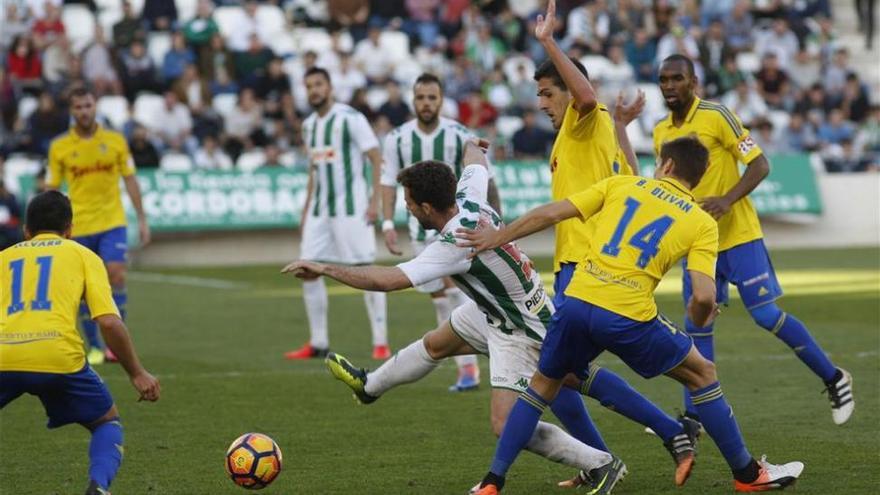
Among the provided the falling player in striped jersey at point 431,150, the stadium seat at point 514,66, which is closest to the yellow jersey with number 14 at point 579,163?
the falling player in striped jersey at point 431,150

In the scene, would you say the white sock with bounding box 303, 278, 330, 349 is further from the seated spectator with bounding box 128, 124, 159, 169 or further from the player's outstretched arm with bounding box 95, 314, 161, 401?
the seated spectator with bounding box 128, 124, 159, 169

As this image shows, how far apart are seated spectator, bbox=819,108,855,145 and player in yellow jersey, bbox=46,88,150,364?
Result: 1729 centimetres

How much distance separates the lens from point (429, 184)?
760 centimetres

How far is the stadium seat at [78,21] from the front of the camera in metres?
27.7

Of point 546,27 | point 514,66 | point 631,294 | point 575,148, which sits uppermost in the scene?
point 546,27

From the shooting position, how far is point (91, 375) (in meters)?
7.31

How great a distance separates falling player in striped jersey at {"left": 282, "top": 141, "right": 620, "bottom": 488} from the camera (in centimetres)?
748

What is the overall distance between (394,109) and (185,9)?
18.3 ft

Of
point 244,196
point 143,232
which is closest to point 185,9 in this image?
point 244,196

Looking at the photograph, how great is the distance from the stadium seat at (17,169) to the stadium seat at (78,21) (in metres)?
4.04

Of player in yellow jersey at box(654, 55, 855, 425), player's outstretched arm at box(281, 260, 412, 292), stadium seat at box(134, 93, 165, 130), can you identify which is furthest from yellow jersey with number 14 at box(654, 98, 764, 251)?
stadium seat at box(134, 93, 165, 130)

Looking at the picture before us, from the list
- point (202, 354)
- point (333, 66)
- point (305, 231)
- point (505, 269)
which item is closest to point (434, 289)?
point (305, 231)

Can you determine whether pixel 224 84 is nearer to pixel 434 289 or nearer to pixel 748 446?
pixel 434 289

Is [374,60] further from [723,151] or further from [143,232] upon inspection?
[723,151]
